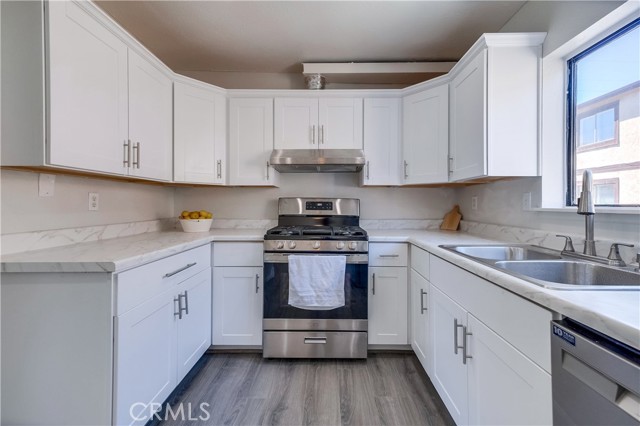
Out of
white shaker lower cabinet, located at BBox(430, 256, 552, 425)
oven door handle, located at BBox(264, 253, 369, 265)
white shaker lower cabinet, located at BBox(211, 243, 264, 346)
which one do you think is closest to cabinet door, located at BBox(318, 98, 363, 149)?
oven door handle, located at BBox(264, 253, 369, 265)

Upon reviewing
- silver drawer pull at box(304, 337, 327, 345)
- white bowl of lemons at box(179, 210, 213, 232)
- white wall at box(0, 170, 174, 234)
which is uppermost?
white wall at box(0, 170, 174, 234)

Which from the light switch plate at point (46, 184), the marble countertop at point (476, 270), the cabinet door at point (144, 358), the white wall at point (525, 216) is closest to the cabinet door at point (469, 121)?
the white wall at point (525, 216)

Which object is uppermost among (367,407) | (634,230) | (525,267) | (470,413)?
(634,230)

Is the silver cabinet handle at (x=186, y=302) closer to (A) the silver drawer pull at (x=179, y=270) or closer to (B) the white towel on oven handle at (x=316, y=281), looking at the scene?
(A) the silver drawer pull at (x=179, y=270)

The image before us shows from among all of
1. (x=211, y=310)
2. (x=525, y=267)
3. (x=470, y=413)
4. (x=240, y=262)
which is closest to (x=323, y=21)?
(x=240, y=262)

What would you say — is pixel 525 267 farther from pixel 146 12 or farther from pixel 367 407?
pixel 146 12

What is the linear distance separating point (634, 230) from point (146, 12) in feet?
9.92

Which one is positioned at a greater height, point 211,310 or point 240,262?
point 240,262

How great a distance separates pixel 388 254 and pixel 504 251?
2.44 feet

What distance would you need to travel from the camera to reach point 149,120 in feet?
6.02

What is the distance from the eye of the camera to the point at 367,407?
1.56m

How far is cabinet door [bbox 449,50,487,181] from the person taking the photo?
1.64m

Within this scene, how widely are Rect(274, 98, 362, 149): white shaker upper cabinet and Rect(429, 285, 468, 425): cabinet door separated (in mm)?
1416
